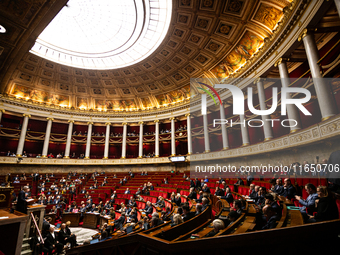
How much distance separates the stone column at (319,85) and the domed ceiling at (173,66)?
10.6 ft

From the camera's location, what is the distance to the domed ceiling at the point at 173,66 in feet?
44.6

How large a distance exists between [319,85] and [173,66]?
14564 millimetres

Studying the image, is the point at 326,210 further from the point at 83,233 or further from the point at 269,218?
the point at 83,233

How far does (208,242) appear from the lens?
2113mm

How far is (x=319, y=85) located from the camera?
845 cm

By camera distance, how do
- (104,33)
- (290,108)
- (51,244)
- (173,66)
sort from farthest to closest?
(173,66)
(104,33)
(290,108)
(51,244)

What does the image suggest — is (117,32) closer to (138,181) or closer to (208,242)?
(138,181)

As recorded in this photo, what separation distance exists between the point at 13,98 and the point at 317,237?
27.7 m

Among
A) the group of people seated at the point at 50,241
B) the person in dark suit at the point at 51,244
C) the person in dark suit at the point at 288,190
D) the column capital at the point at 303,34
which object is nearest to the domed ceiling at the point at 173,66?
the column capital at the point at 303,34

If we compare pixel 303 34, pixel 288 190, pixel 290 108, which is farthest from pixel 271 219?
pixel 303 34

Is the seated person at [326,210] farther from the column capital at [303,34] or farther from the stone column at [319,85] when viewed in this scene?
the column capital at [303,34]

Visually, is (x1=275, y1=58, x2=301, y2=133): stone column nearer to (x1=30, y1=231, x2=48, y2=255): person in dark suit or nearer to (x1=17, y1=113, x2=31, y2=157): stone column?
(x1=30, y1=231, x2=48, y2=255): person in dark suit

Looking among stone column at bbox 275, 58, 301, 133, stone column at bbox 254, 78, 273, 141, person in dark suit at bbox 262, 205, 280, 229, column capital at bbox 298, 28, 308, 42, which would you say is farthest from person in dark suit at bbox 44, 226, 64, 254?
column capital at bbox 298, 28, 308, 42

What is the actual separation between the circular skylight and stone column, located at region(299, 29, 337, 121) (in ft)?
33.6
